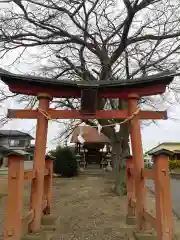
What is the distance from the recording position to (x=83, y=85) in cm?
540

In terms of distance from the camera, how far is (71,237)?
5.17 meters

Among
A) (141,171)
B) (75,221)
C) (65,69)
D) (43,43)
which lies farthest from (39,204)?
(65,69)

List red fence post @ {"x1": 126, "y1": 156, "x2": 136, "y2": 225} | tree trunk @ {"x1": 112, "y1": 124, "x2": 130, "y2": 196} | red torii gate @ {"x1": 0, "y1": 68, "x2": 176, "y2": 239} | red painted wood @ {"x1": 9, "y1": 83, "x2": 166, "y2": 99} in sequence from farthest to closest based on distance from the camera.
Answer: tree trunk @ {"x1": 112, "y1": 124, "x2": 130, "y2": 196} < red fence post @ {"x1": 126, "y1": 156, "x2": 136, "y2": 225} < red painted wood @ {"x1": 9, "y1": 83, "x2": 166, "y2": 99} < red torii gate @ {"x1": 0, "y1": 68, "x2": 176, "y2": 239}

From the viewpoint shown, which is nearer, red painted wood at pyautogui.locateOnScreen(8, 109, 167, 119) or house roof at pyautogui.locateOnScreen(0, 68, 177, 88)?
house roof at pyautogui.locateOnScreen(0, 68, 177, 88)

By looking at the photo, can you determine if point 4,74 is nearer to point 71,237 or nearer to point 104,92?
point 104,92

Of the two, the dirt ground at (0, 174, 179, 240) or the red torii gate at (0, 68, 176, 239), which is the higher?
the red torii gate at (0, 68, 176, 239)

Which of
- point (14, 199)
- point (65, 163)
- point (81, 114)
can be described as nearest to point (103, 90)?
point (81, 114)

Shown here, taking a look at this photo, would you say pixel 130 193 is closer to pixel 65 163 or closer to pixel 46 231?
pixel 46 231

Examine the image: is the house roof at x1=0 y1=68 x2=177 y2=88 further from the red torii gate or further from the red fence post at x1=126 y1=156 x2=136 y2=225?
the red fence post at x1=126 y1=156 x2=136 y2=225

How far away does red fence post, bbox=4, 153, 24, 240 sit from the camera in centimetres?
400

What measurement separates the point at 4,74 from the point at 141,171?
325 centimetres

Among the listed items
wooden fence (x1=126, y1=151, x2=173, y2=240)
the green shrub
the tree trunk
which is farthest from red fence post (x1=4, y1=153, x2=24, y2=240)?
the green shrub

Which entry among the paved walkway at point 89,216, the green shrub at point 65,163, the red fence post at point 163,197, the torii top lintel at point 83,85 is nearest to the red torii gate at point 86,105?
the torii top lintel at point 83,85

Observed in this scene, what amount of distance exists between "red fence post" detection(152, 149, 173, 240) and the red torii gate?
3.41ft
